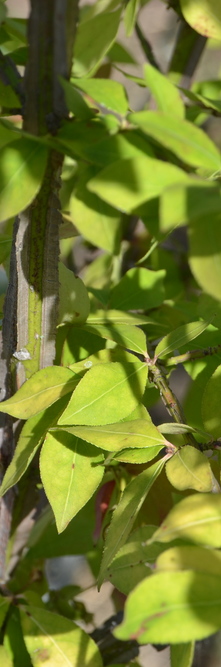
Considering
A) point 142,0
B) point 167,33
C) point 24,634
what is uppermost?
point 142,0

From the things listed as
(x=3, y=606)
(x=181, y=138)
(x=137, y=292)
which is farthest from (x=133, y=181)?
(x=3, y=606)

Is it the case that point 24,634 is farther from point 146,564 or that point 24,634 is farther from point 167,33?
point 167,33

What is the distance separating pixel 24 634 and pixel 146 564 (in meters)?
0.20

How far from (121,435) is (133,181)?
0.14 metres

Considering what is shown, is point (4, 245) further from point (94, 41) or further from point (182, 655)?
point (182, 655)

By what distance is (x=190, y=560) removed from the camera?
0.28m

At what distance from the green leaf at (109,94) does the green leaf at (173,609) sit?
0.73ft

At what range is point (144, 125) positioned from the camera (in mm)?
253

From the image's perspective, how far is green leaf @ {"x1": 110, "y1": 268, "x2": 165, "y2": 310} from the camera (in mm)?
549

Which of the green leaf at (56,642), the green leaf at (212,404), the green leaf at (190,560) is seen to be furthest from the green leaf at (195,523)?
the green leaf at (56,642)

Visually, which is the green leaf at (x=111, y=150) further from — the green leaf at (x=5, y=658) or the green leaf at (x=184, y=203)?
the green leaf at (x=5, y=658)

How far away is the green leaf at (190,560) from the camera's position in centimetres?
28

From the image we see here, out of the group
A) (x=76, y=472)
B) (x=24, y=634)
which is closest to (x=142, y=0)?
(x=76, y=472)

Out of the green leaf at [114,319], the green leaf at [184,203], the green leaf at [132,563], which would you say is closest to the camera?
the green leaf at [184,203]
